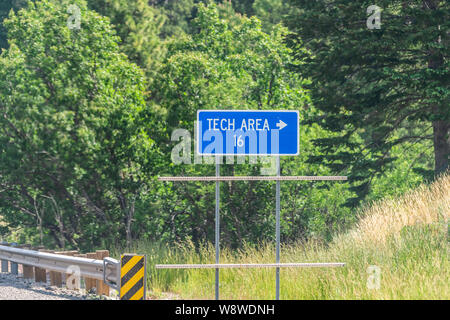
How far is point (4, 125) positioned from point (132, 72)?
459 centimetres

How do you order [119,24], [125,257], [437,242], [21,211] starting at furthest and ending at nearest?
[119,24] → [21,211] → [437,242] → [125,257]

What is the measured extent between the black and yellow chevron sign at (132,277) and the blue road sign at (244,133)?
1595mm

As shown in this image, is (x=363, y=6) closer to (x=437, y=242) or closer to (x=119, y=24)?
(x=437, y=242)

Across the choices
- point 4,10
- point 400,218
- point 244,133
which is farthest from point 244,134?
point 4,10

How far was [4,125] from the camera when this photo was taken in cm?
1919

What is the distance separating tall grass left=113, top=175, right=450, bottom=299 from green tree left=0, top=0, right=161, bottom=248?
5.93 meters

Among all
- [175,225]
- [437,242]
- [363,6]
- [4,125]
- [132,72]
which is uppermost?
[363,6]

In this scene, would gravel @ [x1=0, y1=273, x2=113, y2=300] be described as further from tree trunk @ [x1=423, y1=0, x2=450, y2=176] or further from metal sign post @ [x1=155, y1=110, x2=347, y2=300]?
tree trunk @ [x1=423, y1=0, x2=450, y2=176]

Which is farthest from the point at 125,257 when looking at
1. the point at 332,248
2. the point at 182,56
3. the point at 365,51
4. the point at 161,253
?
the point at 365,51

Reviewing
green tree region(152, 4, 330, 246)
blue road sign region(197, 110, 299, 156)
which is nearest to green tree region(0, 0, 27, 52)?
green tree region(152, 4, 330, 246)

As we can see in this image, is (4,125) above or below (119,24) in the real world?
below

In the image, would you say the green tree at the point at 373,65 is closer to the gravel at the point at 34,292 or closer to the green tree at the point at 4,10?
the gravel at the point at 34,292

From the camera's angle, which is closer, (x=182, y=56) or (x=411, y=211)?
(x=411, y=211)

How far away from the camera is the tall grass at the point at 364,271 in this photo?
850 centimetres
